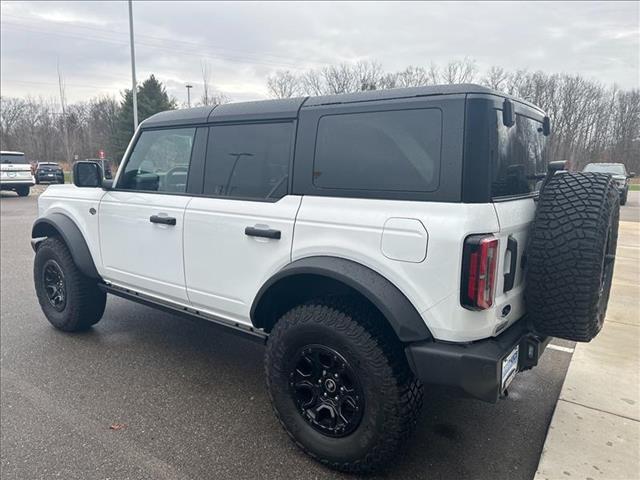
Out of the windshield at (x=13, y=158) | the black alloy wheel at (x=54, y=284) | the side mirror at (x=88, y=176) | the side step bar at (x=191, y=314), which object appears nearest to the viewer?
the side step bar at (x=191, y=314)

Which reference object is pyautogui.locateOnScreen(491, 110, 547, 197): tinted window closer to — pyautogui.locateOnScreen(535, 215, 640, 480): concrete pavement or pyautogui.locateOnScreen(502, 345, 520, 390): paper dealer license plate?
pyautogui.locateOnScreen(502, 345, 520, 390): paper dealer license plate

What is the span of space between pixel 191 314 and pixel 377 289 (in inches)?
66.1

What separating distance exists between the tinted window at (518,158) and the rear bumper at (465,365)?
2.42 ft

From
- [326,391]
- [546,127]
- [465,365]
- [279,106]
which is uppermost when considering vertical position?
[279,106]

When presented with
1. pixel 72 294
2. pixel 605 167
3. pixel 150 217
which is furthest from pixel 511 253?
pixel 605 167

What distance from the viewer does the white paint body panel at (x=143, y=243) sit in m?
3.32

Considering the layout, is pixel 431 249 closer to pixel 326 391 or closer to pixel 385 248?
pixel 385 248

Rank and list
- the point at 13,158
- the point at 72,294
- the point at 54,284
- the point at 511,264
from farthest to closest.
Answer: the point at 13,158
the point at 54,284
the point at 72,294
the point at 511,264

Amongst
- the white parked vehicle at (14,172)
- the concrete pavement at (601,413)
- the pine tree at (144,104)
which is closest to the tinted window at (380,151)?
the concrete pavement at (601,413)

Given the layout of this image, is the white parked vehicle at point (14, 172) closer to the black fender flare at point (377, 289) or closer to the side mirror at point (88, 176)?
the side mirror at point (88, 176)

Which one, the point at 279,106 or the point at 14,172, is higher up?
the point at 279,106

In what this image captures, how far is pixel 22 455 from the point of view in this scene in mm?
2580

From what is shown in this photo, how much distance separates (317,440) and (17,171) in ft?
69.1

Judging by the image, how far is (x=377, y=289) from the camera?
7.37 ft
